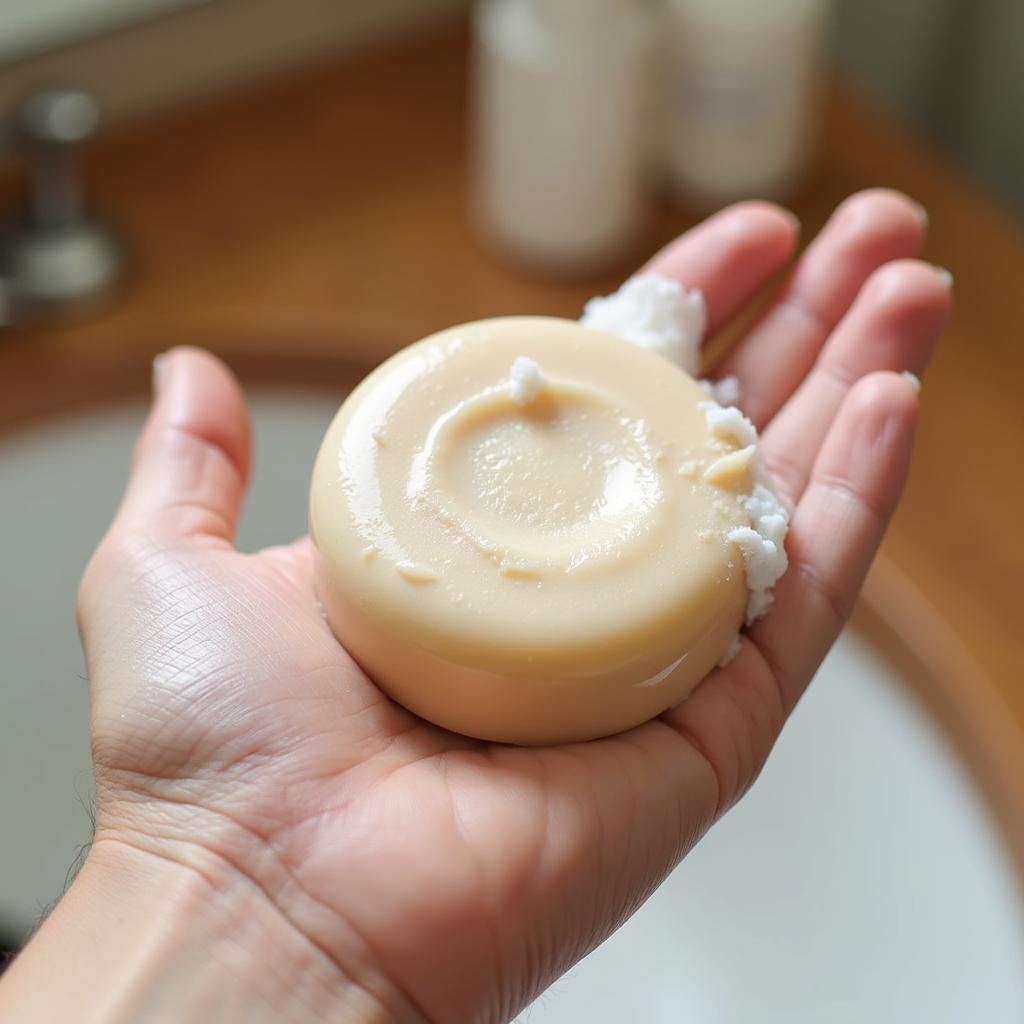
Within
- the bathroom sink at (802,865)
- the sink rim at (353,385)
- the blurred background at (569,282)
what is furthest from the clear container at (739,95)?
the bathroom sink at (802,865)

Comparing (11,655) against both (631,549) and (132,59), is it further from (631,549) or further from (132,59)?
(132,59)

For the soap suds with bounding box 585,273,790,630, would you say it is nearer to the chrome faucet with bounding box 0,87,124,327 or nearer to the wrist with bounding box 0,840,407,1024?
the wrist with bounding box 0,840,407,1024

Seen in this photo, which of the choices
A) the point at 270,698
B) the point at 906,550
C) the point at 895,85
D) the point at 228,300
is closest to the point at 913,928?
the point at 906,550

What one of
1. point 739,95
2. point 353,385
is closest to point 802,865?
point 353,385

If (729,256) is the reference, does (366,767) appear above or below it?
below

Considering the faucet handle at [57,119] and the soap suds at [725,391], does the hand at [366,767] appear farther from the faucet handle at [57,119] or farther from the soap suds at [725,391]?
the faucet handle at [57,119]

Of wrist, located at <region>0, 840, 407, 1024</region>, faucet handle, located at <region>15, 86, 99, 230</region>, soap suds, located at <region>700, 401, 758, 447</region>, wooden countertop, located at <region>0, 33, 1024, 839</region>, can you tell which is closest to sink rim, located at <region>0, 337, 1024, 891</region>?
wooden countertop, located at <region>0, 33, 1024, 839</region>

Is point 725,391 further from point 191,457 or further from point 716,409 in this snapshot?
point 191,457
